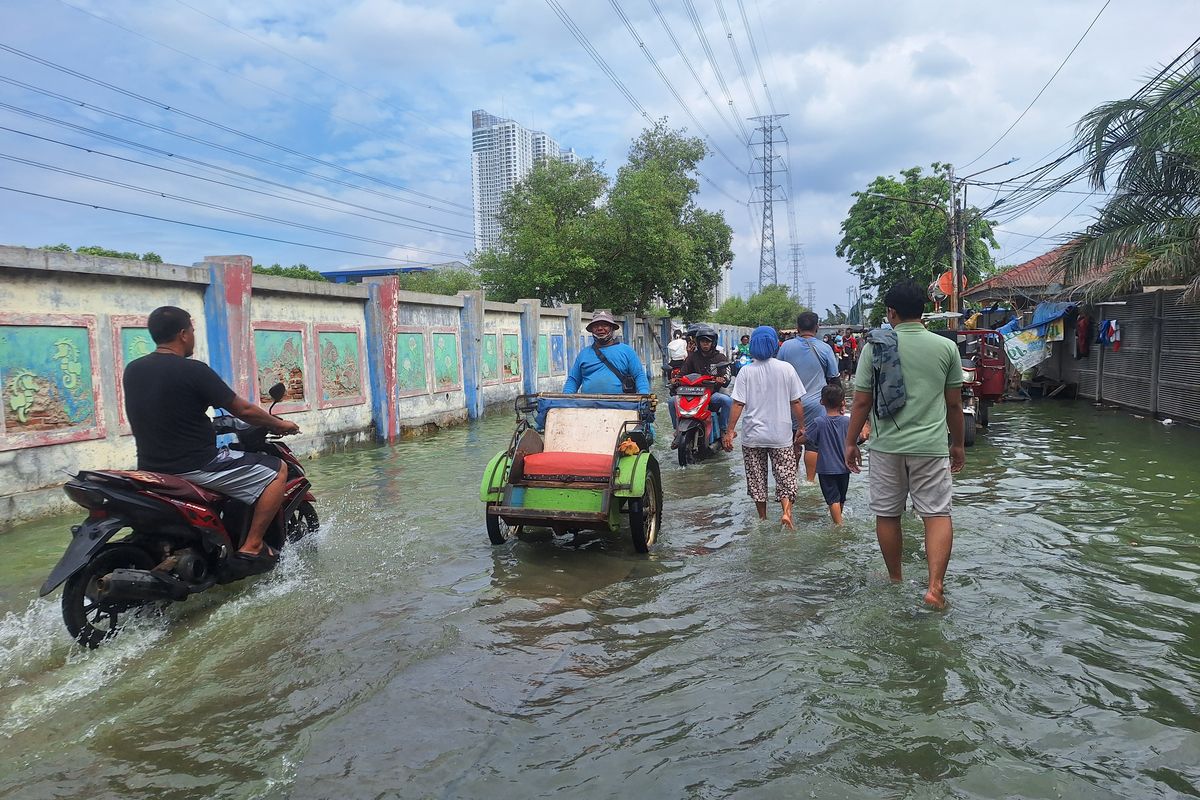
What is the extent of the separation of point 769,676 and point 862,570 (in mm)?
1955

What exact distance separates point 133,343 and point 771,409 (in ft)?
22.8

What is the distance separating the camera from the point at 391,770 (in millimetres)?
3008

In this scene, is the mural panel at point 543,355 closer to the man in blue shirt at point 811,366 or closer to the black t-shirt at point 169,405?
the man in blue shirt at point 811,366

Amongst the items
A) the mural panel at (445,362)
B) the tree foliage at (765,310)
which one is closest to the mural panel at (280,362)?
the mural panel at (445,362)

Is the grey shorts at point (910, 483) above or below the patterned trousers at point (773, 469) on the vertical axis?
above

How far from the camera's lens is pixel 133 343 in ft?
28.1

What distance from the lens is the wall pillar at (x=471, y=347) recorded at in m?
16.6

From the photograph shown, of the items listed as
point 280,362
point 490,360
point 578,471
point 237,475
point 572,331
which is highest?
point 572,331

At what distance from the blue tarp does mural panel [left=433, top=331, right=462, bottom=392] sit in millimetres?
13608

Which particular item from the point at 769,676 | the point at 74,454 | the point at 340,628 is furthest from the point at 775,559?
the point at 74,454

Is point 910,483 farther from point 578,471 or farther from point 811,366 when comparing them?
point 811,366

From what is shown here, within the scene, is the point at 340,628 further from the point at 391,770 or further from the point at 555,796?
the point at 555,796

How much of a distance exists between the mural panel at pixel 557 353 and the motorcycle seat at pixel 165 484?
1737cm

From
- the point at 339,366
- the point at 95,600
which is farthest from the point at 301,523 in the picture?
the point at 339,366
